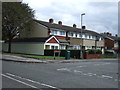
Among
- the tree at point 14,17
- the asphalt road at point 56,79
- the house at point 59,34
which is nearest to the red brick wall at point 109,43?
the house at point 59,34

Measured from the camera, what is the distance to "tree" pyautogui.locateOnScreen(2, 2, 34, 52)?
3412 centimetres

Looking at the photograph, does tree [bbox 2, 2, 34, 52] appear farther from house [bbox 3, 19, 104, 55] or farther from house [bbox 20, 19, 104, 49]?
house [bbox 20, 19, 104, 49]

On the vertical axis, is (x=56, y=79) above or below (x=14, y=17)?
below

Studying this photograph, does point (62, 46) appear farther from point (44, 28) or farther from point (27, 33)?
point (27, 33)

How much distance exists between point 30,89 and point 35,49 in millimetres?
28652

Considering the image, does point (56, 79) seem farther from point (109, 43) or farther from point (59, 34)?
point (109, 43)

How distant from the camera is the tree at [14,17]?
34125 millimetres

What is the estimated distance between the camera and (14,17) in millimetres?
34000

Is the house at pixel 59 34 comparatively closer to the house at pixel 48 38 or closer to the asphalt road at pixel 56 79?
the house at pixel 48 38

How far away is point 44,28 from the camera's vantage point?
4000cm

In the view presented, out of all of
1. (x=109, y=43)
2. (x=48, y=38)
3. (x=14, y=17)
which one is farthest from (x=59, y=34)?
(x=109, y=43)

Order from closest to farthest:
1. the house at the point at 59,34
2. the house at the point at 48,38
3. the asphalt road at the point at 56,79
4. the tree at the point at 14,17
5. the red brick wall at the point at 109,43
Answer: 1. the asphalt road at the point at 56,79
2. the tree at the point at 14,17
3. the house at the point at 48,38
4. the house at the point at 59,34
5. the red brick wall at the point at 109,43

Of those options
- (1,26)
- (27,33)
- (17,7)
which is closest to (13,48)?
(27,33)

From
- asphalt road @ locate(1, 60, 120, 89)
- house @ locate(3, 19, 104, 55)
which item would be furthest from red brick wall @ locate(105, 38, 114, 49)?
asphalt road @ locate(1, 60, 120, 89)
